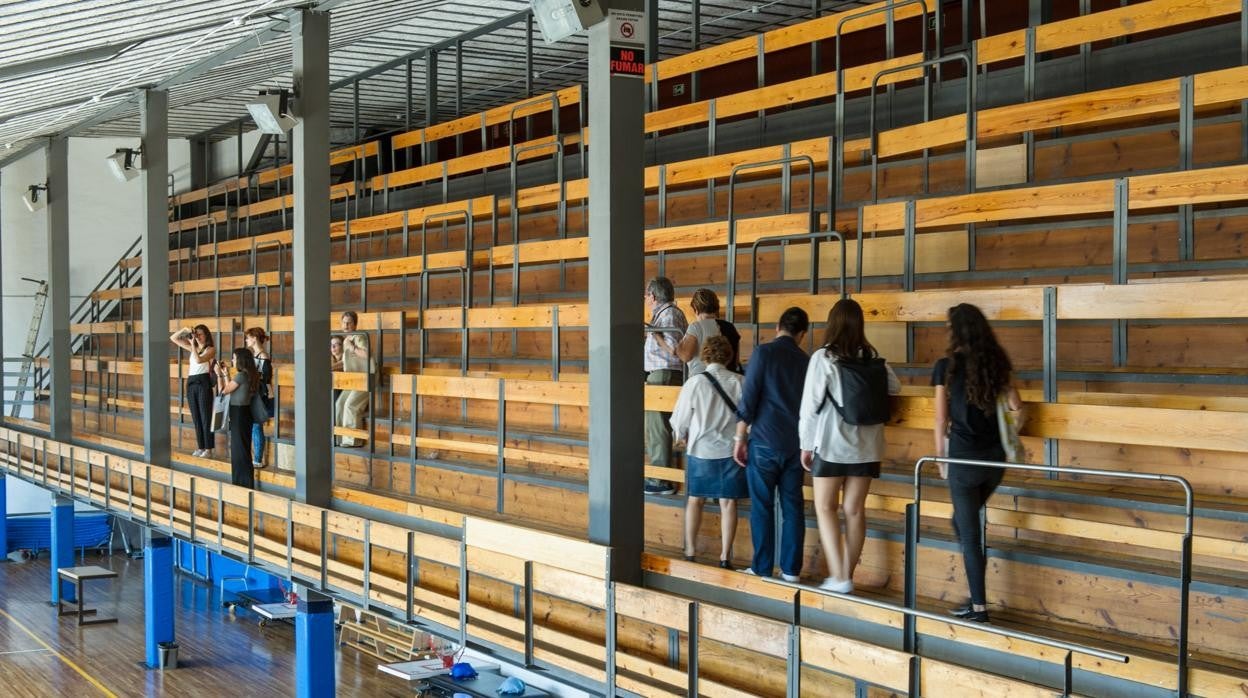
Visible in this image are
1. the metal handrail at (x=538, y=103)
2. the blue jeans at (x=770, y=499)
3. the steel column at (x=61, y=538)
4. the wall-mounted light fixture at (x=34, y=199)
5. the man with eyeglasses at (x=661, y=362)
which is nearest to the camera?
the blue jeans at (x=770, y=499)

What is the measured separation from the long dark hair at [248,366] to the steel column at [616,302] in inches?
193

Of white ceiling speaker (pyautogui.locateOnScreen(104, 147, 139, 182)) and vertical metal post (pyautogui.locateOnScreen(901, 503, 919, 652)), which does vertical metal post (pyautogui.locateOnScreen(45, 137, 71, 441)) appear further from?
vertical metal post (pyautogui.locateOnScreen(901, 503, 919, 652))

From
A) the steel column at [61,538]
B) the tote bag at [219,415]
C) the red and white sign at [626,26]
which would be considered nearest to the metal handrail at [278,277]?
the tote bag at [219,415]

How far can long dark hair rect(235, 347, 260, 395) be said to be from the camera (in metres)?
9.31

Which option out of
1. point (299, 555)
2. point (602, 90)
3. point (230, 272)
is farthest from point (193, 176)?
point (602, 90)

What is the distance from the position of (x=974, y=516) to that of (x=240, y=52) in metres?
8.54

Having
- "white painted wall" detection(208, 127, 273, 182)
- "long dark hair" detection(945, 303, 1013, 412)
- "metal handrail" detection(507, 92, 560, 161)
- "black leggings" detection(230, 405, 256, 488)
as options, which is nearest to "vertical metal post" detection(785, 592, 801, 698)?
"long dark hair" detection(945, 303, 1013, 412)

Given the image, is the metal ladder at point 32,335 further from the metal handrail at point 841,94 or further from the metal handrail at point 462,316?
the metal handrail at point 841,94

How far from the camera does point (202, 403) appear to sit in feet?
36.0

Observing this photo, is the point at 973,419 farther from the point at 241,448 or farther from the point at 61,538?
the point at 61,538

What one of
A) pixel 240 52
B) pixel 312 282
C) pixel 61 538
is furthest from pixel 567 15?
pixel 61 538

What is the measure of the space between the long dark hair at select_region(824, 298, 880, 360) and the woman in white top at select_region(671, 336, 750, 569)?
0.79m

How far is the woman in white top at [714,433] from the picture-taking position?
5.23m

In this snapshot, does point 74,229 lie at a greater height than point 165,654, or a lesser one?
greater
